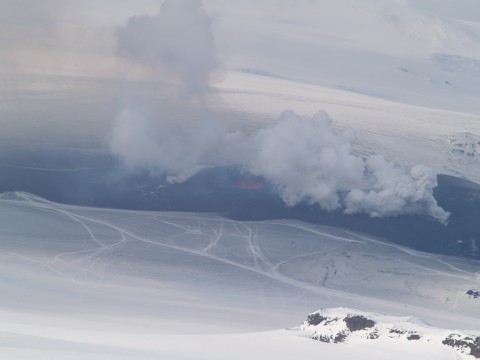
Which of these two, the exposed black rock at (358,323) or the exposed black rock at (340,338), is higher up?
the exposed black rock at (358,323)

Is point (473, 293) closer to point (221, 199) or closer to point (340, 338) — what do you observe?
point (221, 199)

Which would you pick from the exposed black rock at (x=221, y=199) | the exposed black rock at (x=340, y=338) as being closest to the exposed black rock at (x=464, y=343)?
the exposed black rock at (x=340, y=338)

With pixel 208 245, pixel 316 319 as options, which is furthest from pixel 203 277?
pixel 316 319

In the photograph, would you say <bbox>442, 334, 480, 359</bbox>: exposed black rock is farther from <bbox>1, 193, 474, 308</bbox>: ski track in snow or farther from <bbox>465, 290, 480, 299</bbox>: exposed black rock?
<bbox>465, 290, 480, 299</bbox>: exposed black rock

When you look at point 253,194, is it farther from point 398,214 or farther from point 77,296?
point 77,296

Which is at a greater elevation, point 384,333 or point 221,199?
point 221,199

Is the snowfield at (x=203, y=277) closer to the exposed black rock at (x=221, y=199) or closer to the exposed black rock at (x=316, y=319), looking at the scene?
the exposed black rock at (x=316, y=319)
